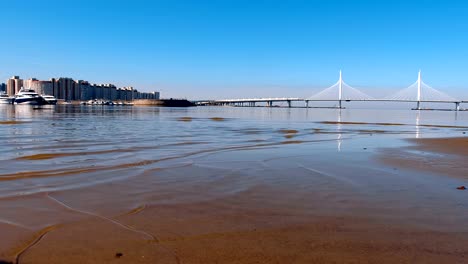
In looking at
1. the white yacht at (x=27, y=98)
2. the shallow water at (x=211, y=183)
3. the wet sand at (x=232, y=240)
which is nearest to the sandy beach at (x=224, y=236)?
the wet sand at (x=232, y=240)

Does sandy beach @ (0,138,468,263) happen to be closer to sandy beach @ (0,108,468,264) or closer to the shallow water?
sandy beach @ (0,108,468,264)

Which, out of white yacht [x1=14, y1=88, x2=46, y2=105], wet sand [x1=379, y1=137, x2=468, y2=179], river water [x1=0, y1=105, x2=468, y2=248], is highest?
white yacht [x1=14, y1=88, x2=46, y2=105]

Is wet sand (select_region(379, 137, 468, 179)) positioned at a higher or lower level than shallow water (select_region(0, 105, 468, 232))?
lower

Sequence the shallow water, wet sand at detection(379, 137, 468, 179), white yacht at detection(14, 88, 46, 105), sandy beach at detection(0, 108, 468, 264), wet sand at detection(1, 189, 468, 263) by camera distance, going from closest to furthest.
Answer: wet sand at detection(1, 189, 468, 263)
sandy beach at detection(0, 108, 468, 264)
the shallow water
wet sand at detection(379, 137, 468, 179)
white yacht at detection(14, 88, 46, 105)

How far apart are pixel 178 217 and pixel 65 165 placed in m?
4.94

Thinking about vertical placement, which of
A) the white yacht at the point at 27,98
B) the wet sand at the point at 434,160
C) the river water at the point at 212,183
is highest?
the white yacht at the point at 27,98

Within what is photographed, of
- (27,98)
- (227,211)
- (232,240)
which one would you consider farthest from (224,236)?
(27,98)

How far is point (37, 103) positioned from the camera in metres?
127

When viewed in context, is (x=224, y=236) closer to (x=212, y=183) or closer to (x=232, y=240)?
(x=232, y=240)

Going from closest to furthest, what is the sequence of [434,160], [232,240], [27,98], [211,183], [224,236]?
[232,240] → [224,236] → [211,183] → [434,160] → [27,98]

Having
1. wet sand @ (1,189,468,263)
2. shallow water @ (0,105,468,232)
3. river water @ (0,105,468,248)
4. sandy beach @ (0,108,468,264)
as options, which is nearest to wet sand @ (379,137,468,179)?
sandy beach @ (0,108,468,264)

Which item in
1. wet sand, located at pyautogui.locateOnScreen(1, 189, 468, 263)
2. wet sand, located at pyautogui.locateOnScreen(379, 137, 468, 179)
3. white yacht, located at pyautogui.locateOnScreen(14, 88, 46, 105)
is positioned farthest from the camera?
white yacht, located at pyautogui.locateOnScreen(14, 88, 46, 105)

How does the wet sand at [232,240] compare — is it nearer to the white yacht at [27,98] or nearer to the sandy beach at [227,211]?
the sandy beach at [227,211]

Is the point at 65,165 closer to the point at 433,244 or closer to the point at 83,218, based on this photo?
the point at 83,218
